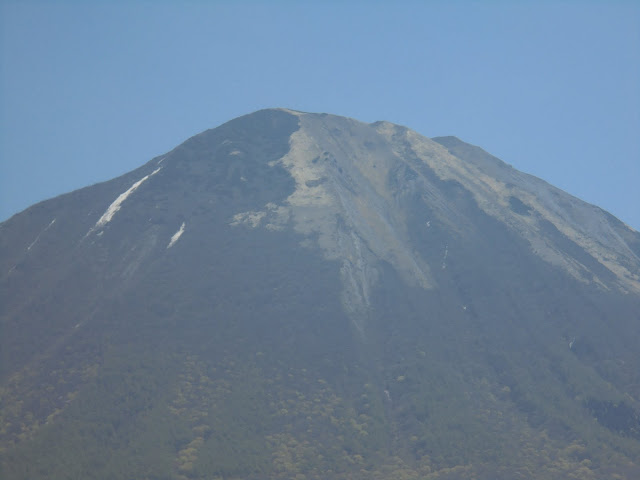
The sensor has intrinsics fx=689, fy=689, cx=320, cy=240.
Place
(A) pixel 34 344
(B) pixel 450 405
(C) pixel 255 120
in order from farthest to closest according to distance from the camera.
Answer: (C) pixel 255 120, (A) pixel 34 344, (B) pixel 450 405

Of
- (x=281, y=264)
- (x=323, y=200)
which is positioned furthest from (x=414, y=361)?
(x=323, y=200)

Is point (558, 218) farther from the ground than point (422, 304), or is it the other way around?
point (558, 218)

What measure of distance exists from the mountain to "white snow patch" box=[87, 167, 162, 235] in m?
0.82

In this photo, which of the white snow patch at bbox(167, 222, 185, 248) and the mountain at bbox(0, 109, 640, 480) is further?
the white snow patch at bbox(167, 222, 185, 248)

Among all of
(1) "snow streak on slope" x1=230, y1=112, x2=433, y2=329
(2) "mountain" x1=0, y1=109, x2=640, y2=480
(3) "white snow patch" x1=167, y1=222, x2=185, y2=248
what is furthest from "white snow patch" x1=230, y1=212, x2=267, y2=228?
(3) "white snow patch" x1=167, y1=222, x2=185, y2=248

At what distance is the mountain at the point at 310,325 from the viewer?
89688 millimetres

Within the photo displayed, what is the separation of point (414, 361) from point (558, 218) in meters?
70.4

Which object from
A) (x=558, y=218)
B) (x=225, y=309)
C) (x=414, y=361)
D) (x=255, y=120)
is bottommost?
(x=414, y=361)

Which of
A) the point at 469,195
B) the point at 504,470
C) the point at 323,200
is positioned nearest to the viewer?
the point at 504,470

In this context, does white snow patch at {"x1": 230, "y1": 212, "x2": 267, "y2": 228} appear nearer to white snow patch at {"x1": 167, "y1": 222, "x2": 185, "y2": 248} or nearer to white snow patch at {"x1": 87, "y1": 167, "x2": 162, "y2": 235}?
white snow patch at {"x1": 167, "y1": 222, "x2": 185, "y2": 248}

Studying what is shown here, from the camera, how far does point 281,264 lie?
412ft

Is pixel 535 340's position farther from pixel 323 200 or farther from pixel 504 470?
Result: pixel 323 200

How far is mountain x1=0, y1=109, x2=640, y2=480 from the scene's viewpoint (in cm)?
8969

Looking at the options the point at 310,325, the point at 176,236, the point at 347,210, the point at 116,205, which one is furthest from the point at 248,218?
the point at 310,325
